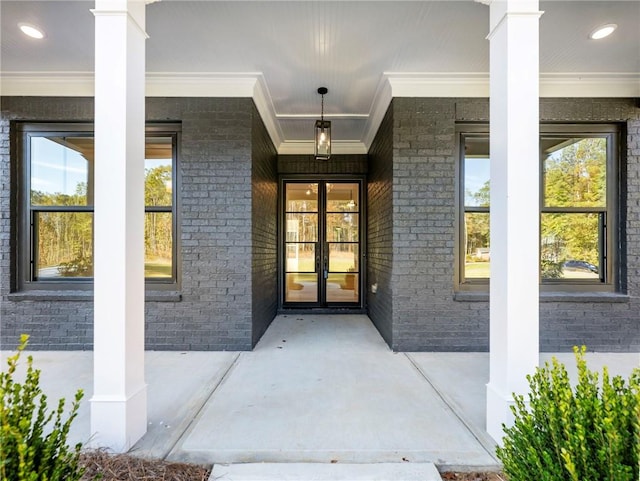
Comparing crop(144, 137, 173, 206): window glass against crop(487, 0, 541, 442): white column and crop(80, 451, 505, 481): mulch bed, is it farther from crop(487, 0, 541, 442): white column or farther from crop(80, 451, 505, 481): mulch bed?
crop(487, 0, 541, 442): white column

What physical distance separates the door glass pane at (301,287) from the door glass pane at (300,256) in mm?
112

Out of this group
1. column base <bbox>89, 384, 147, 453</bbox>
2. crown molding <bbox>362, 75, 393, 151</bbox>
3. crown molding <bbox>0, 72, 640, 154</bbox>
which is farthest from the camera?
crown molding <bbox>362, 75, 393, 151</bbox>

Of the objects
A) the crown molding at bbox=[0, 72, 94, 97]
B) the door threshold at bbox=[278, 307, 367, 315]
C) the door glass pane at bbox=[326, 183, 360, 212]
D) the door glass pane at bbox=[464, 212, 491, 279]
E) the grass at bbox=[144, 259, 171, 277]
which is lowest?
the door threshold at bbox=[278, 307, 367, 315]

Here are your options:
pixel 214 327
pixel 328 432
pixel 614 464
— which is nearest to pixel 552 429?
pixel 614 464

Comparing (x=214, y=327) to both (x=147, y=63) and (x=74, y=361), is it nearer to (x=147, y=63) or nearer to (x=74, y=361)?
(x=74, y=361)

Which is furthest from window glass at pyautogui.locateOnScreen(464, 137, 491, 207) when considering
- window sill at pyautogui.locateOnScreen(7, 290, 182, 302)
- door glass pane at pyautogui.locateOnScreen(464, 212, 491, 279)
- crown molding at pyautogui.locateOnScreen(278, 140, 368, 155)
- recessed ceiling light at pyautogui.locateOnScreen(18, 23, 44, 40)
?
recessed ceiling light at pyautogui.locateOnScreen(18, 23, 44, 40)

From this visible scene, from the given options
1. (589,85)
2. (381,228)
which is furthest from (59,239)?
(589,85)

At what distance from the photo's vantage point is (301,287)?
19.1 feet

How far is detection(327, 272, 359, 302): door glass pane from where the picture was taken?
5.80 metres

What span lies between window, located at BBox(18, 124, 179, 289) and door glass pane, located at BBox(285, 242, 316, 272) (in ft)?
7.86

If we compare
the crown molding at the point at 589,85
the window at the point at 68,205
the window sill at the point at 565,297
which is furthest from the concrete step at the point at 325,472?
the crown molding at the point at 589,85

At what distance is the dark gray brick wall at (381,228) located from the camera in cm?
388

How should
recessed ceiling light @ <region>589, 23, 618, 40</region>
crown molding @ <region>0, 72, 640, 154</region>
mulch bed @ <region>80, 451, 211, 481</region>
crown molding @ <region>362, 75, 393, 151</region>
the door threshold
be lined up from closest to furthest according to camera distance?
mulch bed @ <region>80, 451, 211, 481</region> → recessed ceiling light @ <region>589, 23, 618, 40</region> → crown molding @ <region>0, 72, 640, 154</region> → crown molding @ <region>362, 75, 393, 151</region> → the door threshold

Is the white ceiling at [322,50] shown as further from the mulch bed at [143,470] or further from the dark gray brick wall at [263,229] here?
the mulch bed at [143,470]
